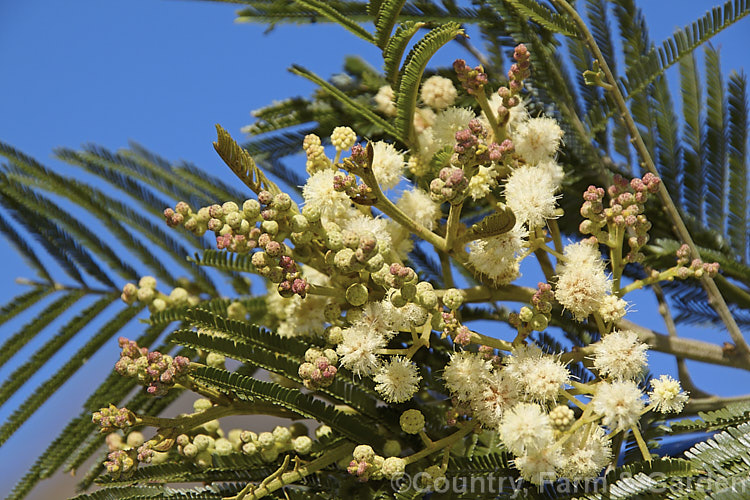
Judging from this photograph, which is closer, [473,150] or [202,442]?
[473,150]

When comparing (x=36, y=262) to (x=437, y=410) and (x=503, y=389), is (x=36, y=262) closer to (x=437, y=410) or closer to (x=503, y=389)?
(x=437, y=410)

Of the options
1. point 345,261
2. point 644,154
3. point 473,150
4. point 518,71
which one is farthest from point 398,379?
point 644,154

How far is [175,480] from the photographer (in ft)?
6.55

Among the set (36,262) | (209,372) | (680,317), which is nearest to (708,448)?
(680,317)

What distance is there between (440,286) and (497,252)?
2.11 ft

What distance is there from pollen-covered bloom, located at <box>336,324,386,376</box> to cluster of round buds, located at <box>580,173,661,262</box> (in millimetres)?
594

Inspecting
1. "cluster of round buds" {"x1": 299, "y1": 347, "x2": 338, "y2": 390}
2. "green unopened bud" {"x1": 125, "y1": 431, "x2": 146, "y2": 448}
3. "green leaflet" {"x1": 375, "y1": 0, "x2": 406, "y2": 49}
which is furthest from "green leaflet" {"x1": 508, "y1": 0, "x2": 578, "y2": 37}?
"green unopened bud" {"x1": 125, "y1": 431, "x2": 146, "y2": 448}

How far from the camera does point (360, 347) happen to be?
1.69 m

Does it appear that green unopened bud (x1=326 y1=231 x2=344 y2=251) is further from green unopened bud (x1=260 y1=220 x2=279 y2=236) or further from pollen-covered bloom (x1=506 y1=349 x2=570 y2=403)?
pollen-covered bloom (x1=506 y1=349 x2=570 y2=403)

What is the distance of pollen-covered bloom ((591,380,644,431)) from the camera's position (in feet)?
5.41

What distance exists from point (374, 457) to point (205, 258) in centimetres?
84

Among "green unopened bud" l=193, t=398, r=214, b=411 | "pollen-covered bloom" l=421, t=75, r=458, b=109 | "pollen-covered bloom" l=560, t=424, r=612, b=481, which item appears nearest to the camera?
"pollen-covered bloom" l=560, t=424, r=612, b=481

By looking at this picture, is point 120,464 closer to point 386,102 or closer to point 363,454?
point 363,454

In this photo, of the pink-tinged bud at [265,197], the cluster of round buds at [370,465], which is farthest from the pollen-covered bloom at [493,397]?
the pink-tinged bud at [265,197]
